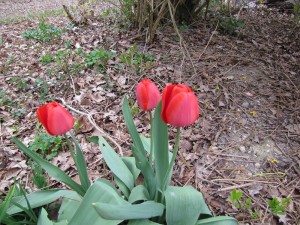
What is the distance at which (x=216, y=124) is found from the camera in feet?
7.51

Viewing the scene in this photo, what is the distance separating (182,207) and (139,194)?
0.21 meters

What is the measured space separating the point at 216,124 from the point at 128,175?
1.08m

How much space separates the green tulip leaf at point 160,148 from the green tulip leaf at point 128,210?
Answer: 12 cm

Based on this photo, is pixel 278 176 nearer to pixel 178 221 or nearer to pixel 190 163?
pixel 190 163

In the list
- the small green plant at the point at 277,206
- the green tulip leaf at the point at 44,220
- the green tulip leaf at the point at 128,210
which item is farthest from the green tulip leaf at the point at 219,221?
the green tulip leaf at the point at 44,220

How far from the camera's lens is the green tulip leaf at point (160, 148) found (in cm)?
122

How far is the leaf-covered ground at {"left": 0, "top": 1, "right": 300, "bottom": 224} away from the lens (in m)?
1.84

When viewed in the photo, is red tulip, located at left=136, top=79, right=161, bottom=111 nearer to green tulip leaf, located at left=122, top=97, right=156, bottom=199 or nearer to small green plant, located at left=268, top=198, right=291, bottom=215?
green tulip leaf, located at left=122, top=97, right=156, bottom=199

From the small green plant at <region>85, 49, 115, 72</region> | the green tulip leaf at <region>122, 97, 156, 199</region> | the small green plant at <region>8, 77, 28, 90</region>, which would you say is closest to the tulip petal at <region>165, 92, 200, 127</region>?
the green tulip leaf at <region>122, 97, 156, 199</region>

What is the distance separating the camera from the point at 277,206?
1531mm

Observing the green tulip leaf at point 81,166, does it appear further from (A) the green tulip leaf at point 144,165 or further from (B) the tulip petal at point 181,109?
(B) the tulip petal at point 181,109

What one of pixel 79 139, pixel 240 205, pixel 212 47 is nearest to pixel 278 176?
pixel 240 205

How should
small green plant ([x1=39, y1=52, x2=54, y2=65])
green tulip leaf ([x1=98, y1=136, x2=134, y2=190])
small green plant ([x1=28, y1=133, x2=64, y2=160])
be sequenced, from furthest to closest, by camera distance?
small green plant ([x1=39, y1=52, x2=54, y2=65])
small green plant ([x1=28, y1=133, x2=64, y2=160])
green tulip leaf ([x1=98, y1=136, x2=134, y2=190])

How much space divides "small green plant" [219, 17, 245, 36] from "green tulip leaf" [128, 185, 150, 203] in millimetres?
2903
